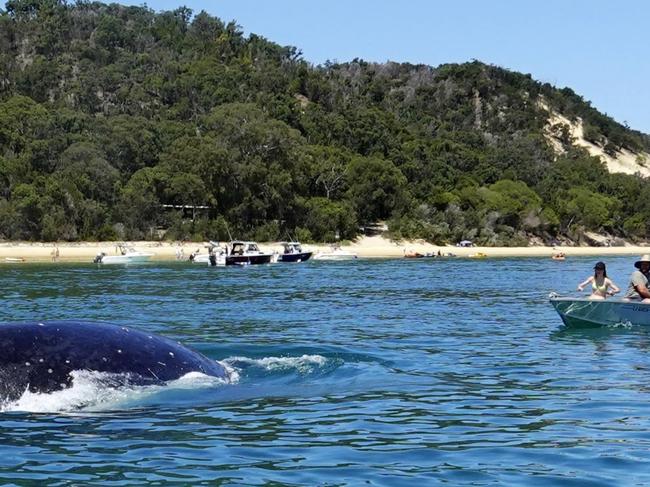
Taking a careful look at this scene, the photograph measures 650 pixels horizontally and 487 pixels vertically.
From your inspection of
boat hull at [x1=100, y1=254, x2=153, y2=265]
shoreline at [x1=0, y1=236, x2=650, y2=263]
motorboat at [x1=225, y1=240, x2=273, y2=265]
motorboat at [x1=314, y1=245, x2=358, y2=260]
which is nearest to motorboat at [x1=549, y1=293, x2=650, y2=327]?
motorboat at [x1=225, y1=240, x2=273, y2=265]

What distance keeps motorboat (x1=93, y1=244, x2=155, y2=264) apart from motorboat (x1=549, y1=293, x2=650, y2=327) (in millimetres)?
55587

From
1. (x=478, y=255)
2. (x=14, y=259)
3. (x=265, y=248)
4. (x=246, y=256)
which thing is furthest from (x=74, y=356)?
(x=478, y=255)

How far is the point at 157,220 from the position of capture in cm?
9938

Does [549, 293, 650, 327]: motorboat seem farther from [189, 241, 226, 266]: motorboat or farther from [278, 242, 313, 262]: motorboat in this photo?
[278, 242, 313, 262]: motorboat

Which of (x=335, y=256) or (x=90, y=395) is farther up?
(x=335, y=256)

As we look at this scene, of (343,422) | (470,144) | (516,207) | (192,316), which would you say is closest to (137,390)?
(343,422)

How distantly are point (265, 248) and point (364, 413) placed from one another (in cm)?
8394

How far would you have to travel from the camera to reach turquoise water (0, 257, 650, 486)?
9.59 metres

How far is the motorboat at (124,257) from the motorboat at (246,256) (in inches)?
277

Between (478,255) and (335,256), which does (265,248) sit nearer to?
(335,256)

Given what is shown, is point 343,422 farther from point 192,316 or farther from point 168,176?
point 168,176

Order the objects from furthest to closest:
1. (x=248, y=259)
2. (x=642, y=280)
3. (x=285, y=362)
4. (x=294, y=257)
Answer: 1. (x=294, y=257)
2. (x=248, y=259)
3. (x=642, y=280)
4. (x=285, y=362)

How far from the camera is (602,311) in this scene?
24375 millimetres

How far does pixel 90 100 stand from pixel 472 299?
118046mm
